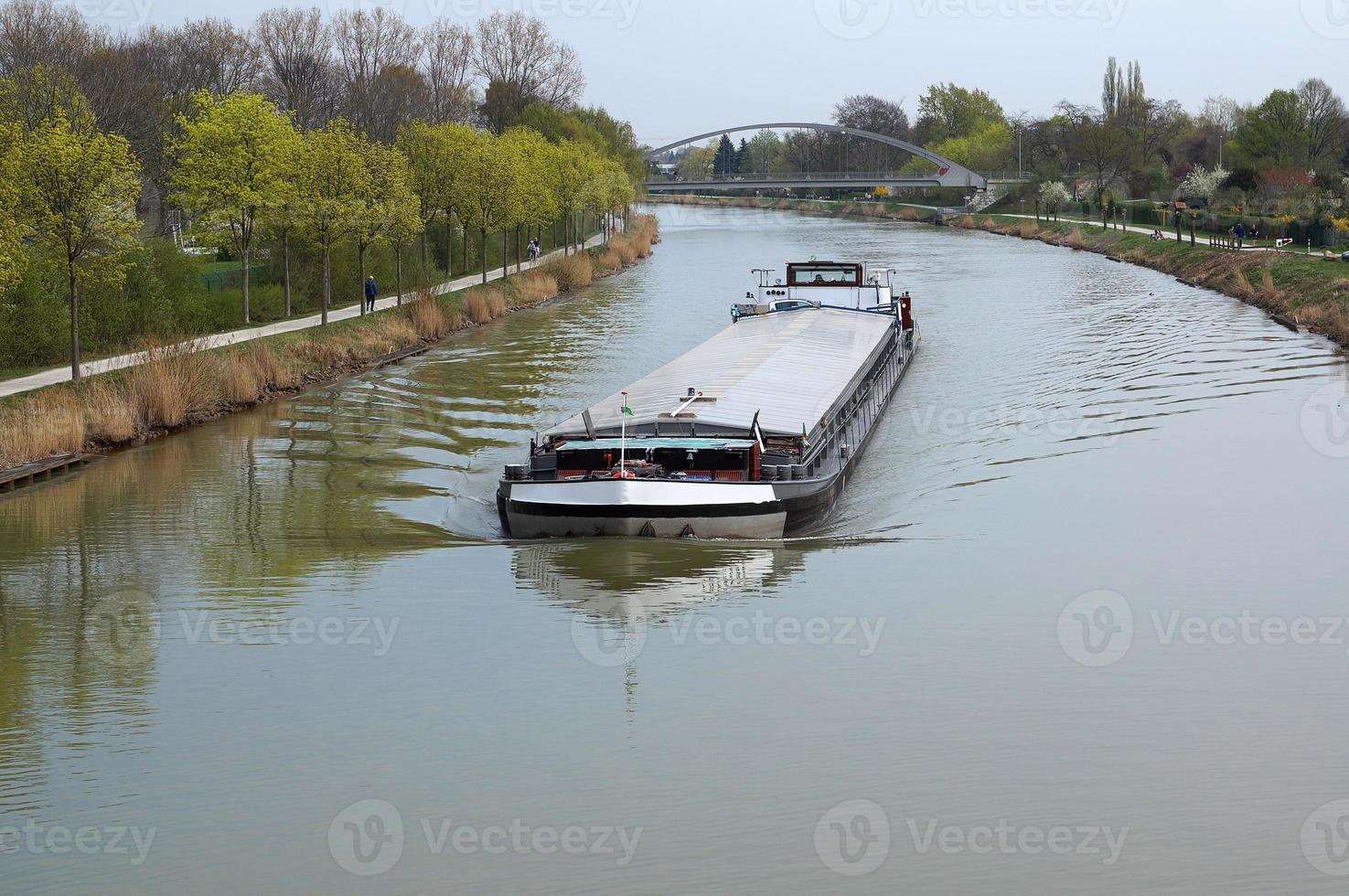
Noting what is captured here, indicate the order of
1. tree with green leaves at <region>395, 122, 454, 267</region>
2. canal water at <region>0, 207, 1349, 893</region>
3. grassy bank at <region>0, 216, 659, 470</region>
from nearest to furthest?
canal water at <region>0, 207, 1349, 893</region> < grassy bank at <region>0, 216, 659, 470</region> < tree with green leaves at <region>395, 122, 454, 267</region>

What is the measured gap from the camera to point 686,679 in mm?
16141

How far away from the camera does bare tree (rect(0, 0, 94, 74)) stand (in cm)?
6353

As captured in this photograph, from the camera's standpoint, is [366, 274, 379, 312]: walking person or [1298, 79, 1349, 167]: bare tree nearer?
[366, 274, 379, 312]: walking person

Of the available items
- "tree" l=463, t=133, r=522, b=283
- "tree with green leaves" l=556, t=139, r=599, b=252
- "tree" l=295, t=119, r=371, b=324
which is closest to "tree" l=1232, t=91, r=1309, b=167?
"tree with green leaves" l=556, t=139, r=599, b=252

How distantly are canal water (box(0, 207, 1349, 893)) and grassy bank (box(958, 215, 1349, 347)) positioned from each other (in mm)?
19076

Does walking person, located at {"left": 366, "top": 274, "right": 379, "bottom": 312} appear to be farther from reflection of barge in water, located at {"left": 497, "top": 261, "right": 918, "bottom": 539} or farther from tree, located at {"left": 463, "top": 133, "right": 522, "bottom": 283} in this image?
reflection of barge in water, located at {"left": 497, "top": 261, "right": 918, "bottom": 539}

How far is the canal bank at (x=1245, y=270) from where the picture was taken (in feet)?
156

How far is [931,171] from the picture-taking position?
578 ft

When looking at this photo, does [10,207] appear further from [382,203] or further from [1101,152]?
[1101,152]

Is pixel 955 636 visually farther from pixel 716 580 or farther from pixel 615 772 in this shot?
pixel 615 772

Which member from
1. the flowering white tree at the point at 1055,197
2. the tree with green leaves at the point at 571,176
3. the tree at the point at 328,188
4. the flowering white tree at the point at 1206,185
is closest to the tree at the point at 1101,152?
the flowering white tree at the point at 1055,197

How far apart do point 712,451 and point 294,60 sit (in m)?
76.4

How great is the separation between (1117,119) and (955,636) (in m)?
151

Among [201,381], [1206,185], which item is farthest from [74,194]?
[1206,185]
